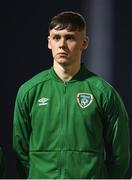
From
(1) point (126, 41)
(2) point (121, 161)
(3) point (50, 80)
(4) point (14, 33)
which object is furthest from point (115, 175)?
(4) point (14, 33)

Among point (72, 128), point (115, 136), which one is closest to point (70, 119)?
point (72, 128)

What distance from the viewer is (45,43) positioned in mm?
2182

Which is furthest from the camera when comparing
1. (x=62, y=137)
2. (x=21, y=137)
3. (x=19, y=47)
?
(x=19, y=47)

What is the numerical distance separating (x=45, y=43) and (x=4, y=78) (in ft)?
0.78

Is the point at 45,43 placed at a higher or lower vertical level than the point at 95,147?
higher

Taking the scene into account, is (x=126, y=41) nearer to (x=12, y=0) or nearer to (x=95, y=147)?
(x=12, y=0)

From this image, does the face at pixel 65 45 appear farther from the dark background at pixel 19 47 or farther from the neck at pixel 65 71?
the dark background at pixel 19 47

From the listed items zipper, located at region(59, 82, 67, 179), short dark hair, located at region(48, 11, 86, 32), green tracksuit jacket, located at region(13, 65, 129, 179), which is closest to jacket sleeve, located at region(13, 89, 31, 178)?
green tracksuit jacket, located at region(13, 65, 129, 179)

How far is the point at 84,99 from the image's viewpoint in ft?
5.15

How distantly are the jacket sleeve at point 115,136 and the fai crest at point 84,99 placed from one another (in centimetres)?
5

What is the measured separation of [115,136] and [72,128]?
146mm

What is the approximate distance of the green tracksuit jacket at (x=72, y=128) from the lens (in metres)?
1.54

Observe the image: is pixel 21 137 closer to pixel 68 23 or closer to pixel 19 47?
pixel 68 23

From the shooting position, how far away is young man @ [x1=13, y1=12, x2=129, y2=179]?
1546mm
